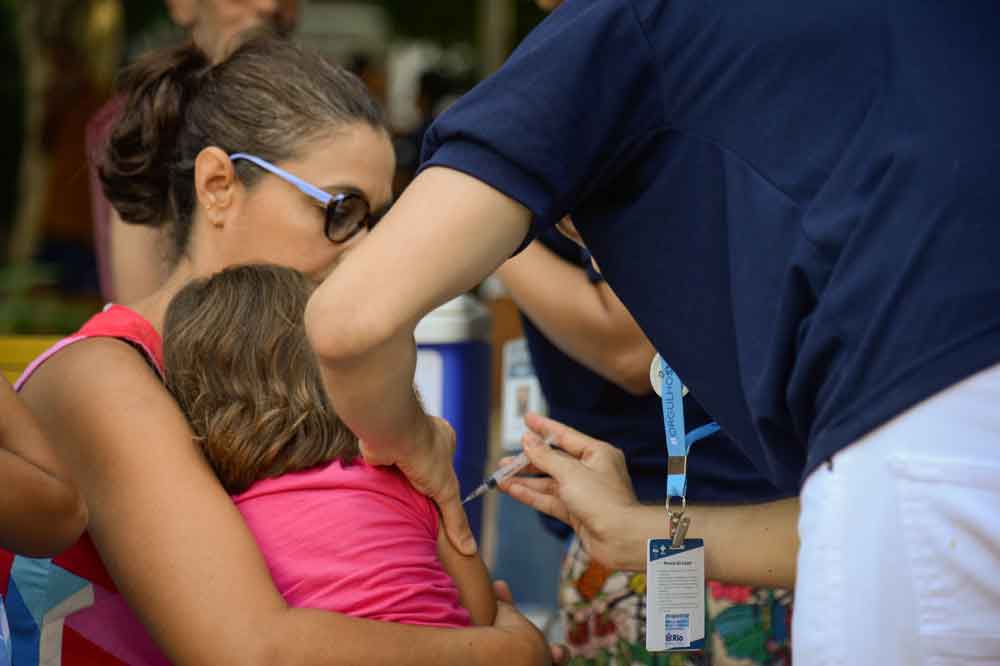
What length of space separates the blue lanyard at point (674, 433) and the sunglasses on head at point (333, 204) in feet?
2.42

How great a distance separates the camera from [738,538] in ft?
5.66

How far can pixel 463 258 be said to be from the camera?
132cm

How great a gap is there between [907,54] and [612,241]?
36cm

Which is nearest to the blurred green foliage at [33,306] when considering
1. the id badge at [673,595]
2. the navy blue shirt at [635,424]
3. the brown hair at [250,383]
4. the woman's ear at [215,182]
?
the woman's ear at [215,182]

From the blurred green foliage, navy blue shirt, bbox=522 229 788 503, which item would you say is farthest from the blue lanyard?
the blurred green foliage

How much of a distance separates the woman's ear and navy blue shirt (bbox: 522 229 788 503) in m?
0.56

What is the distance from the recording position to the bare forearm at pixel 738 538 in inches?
66.9

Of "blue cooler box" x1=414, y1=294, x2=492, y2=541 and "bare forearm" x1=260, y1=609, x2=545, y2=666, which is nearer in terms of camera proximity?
"bare forearm" x1=260, y1=609, x2=545, y2=666

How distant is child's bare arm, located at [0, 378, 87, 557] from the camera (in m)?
1.53

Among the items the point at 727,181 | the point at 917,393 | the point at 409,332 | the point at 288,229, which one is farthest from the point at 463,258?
the point at 288,229

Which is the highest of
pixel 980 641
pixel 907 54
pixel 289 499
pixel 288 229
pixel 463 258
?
pixel 288 229

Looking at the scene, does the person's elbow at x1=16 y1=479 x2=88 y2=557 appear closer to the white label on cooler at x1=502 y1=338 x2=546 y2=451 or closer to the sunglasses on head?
the sunglasses on head

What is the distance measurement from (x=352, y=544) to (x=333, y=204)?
70 cm

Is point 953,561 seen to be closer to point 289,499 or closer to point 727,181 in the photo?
point 727,181
